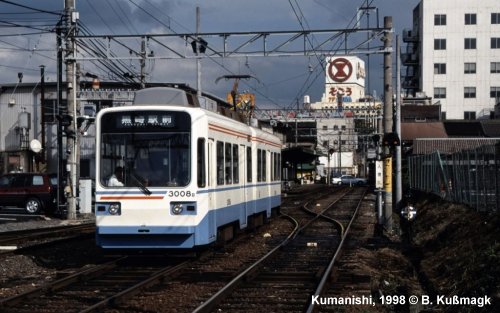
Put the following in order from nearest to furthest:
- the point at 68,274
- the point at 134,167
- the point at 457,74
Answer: the point at 68,274 < the point at 134,167 < the point at 457,74

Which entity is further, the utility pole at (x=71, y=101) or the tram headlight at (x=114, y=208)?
the utility pole at (x=71, y=101)

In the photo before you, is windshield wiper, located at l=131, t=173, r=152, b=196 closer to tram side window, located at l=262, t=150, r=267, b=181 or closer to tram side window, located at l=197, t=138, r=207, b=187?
tram side window, located at l=197, t=138, r=207, b=187

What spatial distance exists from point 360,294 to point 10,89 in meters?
45.8

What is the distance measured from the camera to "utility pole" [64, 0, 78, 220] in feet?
89.1

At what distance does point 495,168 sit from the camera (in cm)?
1650

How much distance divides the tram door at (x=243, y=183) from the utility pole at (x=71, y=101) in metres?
Answer: 10.7

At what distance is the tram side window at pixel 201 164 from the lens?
14.1m

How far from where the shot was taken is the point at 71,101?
28.1m

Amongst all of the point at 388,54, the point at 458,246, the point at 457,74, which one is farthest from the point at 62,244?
the point at 457,74

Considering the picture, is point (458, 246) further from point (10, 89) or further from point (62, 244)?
point (10, 89)

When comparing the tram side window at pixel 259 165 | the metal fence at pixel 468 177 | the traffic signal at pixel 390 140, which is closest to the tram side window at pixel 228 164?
the tram side window at pixel 259 165

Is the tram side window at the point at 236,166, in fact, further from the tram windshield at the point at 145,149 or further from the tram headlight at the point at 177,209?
the tram headlight at the point at 177,209

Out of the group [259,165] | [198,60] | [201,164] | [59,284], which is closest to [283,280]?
[201,164]

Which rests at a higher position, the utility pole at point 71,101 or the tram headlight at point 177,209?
the utility pole at point 71,101
